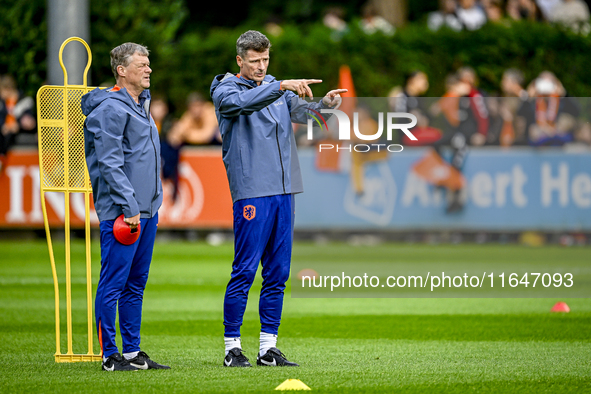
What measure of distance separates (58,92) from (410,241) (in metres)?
7.78

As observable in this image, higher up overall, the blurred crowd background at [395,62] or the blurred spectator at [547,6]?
the blurred spectator at [547,6]

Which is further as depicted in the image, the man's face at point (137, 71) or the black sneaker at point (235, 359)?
the black sneaker at point (235, 359)

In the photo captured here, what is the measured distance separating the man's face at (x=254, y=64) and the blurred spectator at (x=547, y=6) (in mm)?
14644

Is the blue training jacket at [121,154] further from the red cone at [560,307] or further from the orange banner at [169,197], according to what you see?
the orange banner at [169,197]

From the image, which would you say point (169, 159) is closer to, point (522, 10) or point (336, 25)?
point (336, 25)

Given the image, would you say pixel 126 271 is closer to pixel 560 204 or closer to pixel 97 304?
pixel 97 304

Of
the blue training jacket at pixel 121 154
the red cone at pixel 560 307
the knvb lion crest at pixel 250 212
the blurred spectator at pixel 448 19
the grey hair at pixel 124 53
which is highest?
the blurred spectator at pixel 448 19

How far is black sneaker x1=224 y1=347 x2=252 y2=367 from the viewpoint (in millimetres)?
6648

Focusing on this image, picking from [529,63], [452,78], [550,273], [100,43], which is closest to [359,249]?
[550,273]

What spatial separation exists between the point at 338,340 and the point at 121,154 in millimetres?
2577

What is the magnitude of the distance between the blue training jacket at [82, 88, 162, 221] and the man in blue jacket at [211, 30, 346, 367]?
486 mm

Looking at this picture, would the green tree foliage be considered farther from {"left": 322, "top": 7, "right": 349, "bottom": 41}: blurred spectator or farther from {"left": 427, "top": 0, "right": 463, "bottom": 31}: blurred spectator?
{"left": 427, "top": 0, "right": 463, "bottom": 31}: blurred spectator

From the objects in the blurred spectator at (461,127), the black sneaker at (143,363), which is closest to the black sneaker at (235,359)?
the black sneaker at (143,363)

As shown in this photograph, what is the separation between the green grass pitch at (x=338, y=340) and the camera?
20.1 ft
